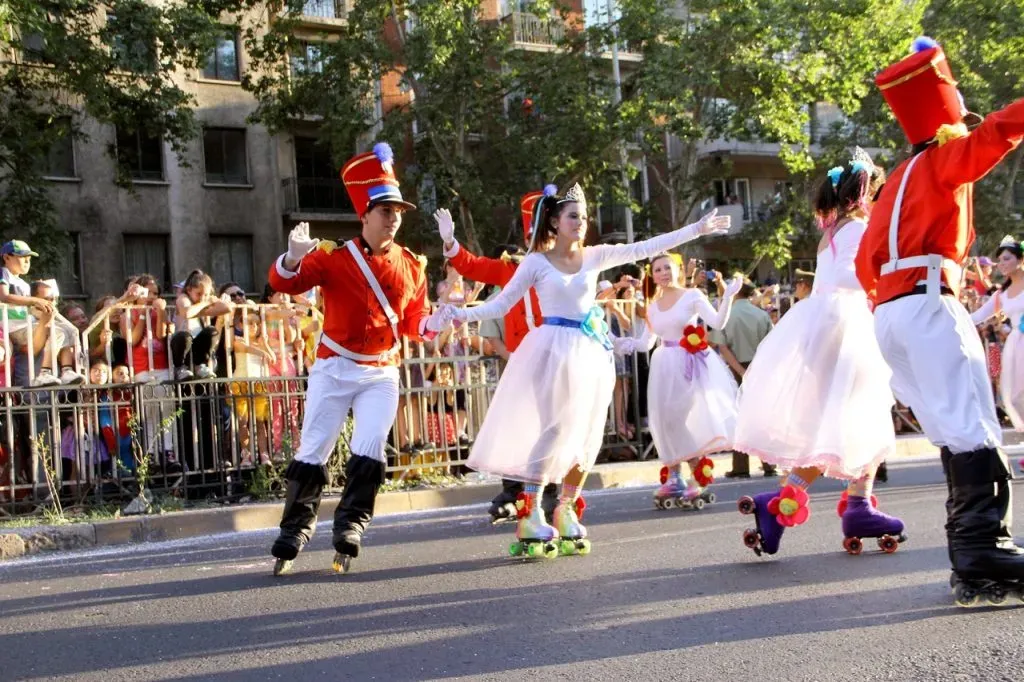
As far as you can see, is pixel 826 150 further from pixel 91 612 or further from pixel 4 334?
pixel 91 612

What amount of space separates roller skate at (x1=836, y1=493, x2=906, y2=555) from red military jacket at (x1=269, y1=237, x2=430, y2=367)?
8.58 ft

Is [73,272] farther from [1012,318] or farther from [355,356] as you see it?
[355,356]

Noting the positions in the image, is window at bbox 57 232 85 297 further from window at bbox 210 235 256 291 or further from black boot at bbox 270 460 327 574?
black boot at bbox 270 460 327 574

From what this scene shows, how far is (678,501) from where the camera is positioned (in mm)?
9961

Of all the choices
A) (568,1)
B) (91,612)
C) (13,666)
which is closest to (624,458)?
(91,612)

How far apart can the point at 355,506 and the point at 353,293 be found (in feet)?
3.97

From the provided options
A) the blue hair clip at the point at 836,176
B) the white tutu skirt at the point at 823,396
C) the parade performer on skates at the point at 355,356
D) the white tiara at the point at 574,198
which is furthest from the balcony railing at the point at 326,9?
the white tutu skirt at the point at 823,396

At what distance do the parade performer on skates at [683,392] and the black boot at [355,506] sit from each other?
3.12m

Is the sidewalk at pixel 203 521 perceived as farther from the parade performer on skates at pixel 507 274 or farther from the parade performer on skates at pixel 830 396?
the parade performer on skates at pixel 830 396

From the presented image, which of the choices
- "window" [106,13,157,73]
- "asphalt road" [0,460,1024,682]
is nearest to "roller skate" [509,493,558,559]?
"asphalt road" [0,460,1024,682]

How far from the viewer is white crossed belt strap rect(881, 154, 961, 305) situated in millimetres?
5477

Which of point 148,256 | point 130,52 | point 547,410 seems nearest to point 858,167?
point 547,410

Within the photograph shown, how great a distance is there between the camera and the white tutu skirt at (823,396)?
266 inches

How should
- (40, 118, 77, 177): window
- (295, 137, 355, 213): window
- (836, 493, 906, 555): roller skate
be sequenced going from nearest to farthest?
(836, 493, 906, 555): roller skate → (40, 118, 77, 177): window → (295, 137, 355, 213): window
